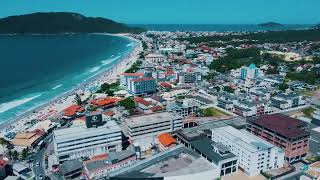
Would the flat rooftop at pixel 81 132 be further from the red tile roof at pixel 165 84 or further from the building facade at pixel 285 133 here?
the red tile roof at pixel 165 84

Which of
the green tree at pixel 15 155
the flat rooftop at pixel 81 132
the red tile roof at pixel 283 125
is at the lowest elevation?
the green tree at pixel 15 155

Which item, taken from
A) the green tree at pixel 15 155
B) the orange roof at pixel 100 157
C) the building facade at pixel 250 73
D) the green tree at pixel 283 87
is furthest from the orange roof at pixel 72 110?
the green tree at pixel 283 87

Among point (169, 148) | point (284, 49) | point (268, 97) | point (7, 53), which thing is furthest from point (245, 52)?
point (7, 53)

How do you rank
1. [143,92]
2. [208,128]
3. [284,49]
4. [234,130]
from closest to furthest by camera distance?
[234,130] → [208,128] → [143,92] → [284,49]

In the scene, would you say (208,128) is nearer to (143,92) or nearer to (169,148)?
(169,148)

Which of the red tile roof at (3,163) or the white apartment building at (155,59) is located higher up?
the white apartment building at (155,59)
